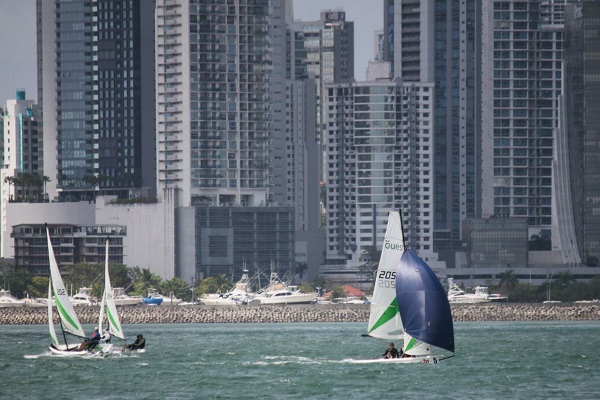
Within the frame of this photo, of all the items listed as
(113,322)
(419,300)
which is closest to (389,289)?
(419,300)

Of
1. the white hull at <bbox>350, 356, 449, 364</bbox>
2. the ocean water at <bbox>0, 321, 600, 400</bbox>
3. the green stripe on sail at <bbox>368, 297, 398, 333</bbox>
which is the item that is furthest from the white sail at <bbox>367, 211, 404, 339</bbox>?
the ocean water at <bbox>0, 321, 600, 400</bbox>

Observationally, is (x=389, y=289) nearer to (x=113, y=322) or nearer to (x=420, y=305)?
(x=420, y=305)

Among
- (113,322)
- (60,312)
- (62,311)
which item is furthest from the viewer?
(113,322)

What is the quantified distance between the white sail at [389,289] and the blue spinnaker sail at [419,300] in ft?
5.09

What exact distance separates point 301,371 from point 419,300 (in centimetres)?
1229

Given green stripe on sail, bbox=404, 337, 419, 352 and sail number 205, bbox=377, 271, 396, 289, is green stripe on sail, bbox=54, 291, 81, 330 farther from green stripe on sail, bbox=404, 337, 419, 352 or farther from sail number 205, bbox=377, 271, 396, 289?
green stripe on sail, bbox=404, 337, 419, 352

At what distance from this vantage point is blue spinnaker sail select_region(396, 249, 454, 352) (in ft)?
358

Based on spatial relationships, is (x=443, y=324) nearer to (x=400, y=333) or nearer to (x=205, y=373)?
(x=400, y=333)

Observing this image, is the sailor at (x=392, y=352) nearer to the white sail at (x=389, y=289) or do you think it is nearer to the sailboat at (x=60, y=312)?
the white sail at (x=389, y=289)

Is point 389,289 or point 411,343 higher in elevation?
point 389,289

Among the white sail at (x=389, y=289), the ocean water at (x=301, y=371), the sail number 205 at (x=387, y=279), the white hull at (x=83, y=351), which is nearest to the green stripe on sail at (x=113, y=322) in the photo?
the ocean water at (x=301, y=371)

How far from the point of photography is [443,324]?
11038 centimetres

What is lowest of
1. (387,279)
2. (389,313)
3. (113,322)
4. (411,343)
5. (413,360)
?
(413,360)

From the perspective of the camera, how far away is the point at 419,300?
109m
